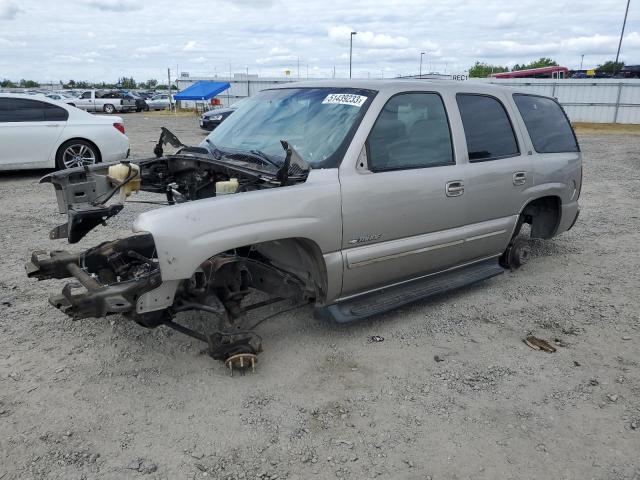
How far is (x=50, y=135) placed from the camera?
961cm

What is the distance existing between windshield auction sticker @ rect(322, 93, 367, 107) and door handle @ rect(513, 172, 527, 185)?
5.52 feet

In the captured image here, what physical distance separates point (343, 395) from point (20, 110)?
8898 mm

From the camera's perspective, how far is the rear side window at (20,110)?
9363 millimetres

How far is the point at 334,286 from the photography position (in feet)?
11.9

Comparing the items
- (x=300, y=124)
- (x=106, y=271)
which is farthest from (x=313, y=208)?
(x=106, y=271)

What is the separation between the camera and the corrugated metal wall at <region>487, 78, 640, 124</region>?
87.3ft

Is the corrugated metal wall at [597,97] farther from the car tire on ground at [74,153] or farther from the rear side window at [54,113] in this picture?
the rear side window at [54,113]

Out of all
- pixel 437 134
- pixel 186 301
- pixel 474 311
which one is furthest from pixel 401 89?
pixel 186 301

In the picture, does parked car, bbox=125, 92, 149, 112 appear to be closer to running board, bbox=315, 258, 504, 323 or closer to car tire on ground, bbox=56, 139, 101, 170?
car tire on ground, bbox=56, 139, 101, 170

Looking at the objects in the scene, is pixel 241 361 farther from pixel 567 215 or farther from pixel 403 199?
pixel 567 215

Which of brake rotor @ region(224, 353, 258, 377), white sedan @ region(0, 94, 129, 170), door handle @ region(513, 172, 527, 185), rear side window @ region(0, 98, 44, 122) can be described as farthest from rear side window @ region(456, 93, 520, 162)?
rear side window @ region(0, 98, 44, 122)

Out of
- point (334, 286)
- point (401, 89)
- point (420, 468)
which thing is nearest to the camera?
point (420, 468)

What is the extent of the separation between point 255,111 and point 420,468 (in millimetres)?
3080

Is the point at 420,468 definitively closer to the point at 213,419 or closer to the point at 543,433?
the point at 543,433
